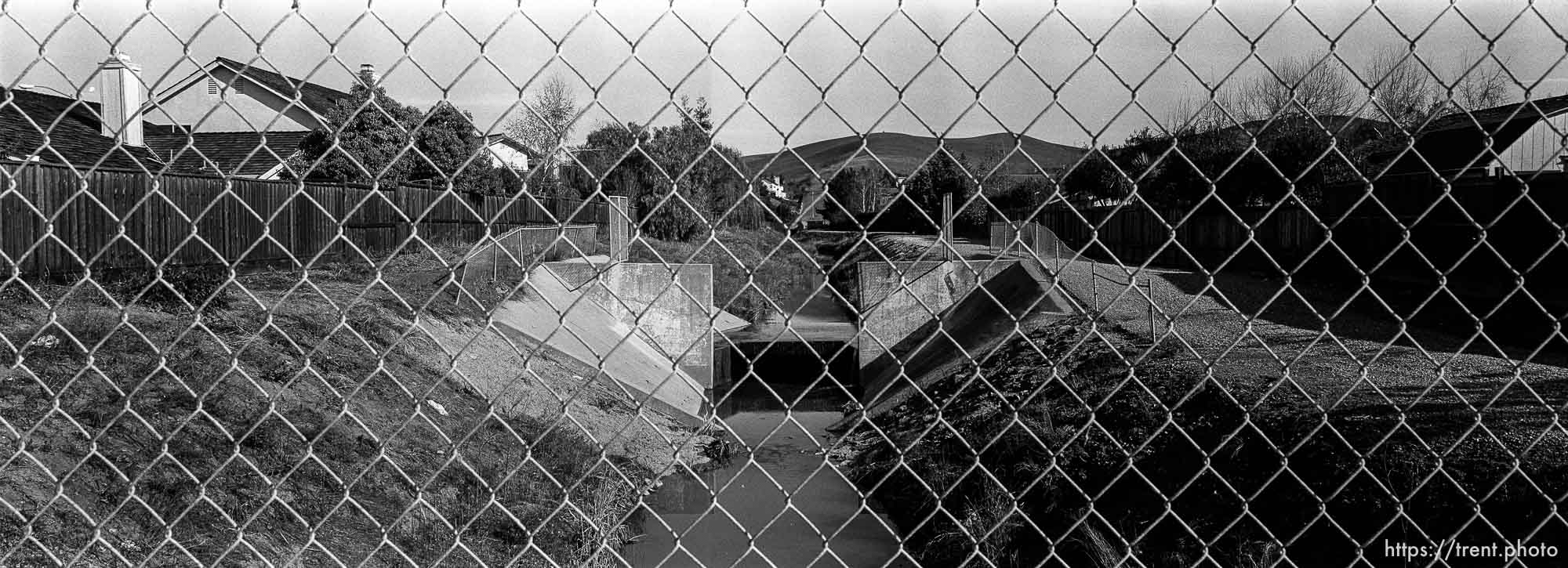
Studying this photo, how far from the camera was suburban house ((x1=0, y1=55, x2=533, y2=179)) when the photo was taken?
7.09 feet

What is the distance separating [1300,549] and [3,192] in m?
6.21

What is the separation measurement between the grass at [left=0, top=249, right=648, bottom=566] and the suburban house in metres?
0.37

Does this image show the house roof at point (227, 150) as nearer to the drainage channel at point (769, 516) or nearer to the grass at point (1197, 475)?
the grass at point (1197, 475)

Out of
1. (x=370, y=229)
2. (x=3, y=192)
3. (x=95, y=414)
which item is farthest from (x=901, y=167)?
(x=370, y=229)

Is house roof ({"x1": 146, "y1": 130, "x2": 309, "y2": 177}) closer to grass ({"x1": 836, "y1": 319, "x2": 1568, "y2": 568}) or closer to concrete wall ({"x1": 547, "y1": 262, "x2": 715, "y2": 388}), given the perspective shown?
grass ({"x1": 836, "y1": 319, "x2": 1568, "y2": 568})

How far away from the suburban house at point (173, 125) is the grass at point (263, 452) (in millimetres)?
375

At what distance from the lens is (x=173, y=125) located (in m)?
2.40

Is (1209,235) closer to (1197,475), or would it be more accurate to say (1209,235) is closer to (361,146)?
(361,146)

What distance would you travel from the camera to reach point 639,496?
2738 millimetres

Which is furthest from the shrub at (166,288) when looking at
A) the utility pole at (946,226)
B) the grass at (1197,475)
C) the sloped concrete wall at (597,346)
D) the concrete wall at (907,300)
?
the concrete wall at (907,300)

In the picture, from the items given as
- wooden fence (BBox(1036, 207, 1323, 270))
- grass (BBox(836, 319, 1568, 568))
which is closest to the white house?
grass (BBox(836, 319, 1568, 568))

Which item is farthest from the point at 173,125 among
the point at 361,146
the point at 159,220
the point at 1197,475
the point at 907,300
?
the point at 907,300

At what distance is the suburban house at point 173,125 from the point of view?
85.0 inches

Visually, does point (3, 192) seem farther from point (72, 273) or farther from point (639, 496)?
point (72, 273)
